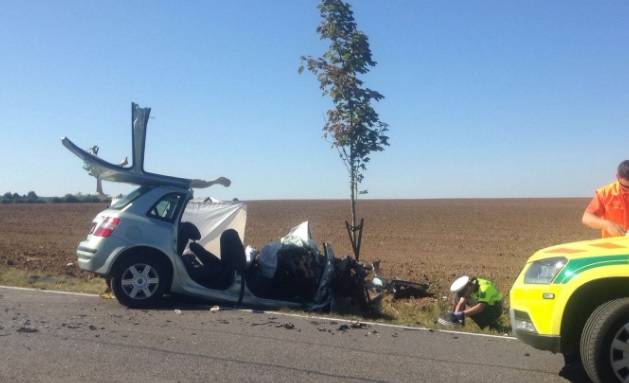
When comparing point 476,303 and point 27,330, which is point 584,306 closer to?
point 476,303

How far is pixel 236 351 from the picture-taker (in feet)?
21.6

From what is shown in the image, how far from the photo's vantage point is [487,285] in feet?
28.7

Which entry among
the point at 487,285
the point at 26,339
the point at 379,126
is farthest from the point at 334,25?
the point at 26,339

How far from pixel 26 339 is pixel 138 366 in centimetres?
151

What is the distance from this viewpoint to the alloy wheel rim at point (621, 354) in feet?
17.1

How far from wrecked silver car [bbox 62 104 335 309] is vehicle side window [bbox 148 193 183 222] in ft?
0.04

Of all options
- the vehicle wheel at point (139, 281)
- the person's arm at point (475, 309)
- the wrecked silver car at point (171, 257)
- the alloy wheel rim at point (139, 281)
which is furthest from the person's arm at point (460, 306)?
the alloy wheel rim at point (139, 281)

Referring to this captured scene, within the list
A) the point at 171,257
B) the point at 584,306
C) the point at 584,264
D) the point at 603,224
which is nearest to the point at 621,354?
the point at 584,306

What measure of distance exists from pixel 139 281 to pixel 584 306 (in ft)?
18.1

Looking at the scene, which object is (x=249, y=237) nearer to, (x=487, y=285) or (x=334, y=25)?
(x=334, y=25)

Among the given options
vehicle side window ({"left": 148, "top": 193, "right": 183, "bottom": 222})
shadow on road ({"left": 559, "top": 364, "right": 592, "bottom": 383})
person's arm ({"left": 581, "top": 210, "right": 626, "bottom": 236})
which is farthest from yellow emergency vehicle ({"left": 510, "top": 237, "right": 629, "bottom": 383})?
vehicle side window ({"left": 148, "top": 193, "right": 183, "bottom": 222})

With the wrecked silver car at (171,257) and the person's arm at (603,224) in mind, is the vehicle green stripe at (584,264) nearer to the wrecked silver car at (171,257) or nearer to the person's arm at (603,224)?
the person's arm at (603,224)

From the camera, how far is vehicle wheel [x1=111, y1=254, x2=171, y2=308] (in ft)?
29.8

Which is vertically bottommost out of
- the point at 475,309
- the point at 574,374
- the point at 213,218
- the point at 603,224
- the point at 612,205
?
the point at 574,374
